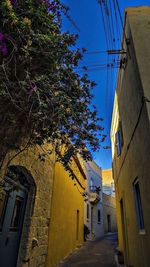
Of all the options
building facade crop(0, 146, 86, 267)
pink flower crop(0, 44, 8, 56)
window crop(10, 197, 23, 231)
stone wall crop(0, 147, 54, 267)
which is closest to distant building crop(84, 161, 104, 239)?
building facade crop(0, 146, 86, 267)

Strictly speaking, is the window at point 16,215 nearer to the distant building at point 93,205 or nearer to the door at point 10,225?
the door at point 10,225

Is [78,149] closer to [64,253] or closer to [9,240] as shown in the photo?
[9,240]

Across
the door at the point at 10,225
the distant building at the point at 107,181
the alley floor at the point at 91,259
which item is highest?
the distant building at the point at 107,181

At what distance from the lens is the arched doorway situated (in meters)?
3.72

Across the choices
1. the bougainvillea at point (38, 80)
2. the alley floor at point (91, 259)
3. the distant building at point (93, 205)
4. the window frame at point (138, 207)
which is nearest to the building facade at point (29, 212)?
the alley floor at point (91, 259)

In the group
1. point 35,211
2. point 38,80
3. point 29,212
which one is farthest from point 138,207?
point 38,80

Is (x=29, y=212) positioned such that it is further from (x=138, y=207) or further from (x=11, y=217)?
(x=138, y=207)

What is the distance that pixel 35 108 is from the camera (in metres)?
3.20

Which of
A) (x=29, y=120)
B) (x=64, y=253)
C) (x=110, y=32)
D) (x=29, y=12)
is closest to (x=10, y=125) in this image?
(x=29, y=120)

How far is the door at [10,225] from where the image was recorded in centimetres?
376

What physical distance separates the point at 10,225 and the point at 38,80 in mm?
3343

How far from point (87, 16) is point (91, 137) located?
402 centimetres

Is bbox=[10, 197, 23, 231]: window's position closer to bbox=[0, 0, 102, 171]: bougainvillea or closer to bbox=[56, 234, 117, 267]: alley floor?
bbox=[0, 0, 102, 171]: bougainvillea

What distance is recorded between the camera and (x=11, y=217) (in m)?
4.14
